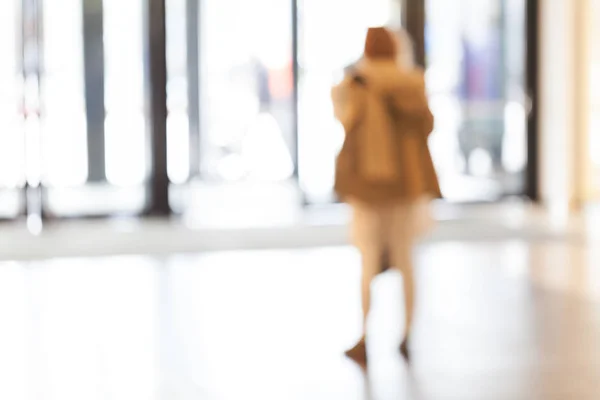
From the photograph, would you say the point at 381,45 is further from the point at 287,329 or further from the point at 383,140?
the point at 287,329

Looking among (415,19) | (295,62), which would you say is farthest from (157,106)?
(415,19)

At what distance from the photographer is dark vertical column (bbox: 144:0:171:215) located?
28.2ft

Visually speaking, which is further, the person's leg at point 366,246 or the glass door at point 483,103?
the glass door at point 483,103

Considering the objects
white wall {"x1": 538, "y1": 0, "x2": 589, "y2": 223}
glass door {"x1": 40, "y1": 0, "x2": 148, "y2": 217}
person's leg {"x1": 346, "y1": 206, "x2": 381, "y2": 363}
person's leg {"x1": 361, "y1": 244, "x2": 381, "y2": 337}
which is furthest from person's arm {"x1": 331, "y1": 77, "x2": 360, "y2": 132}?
white wall {"x1": 538, "y1": 0, "x2": 589, "y2": 223}

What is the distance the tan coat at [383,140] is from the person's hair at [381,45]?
56 mm

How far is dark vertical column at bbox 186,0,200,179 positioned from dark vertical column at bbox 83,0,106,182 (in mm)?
852

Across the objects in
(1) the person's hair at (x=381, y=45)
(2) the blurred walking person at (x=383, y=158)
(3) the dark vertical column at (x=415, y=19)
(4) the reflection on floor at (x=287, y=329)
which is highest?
(3) the dark vertical column at (x=415, y=19)

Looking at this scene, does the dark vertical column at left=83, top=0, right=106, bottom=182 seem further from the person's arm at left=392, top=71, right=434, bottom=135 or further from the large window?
the person's arm at left=392, top=71, right=434, bottom=135

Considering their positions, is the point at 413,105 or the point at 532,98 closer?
the point at 413,105

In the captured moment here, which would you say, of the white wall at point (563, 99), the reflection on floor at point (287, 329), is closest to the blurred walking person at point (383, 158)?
the reflection on floor at point (287, 329)

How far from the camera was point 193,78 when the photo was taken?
914 centimetres

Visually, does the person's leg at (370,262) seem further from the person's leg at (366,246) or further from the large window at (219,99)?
the large window at (219,99)

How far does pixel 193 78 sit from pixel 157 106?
0.69m

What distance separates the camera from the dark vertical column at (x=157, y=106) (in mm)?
8594
